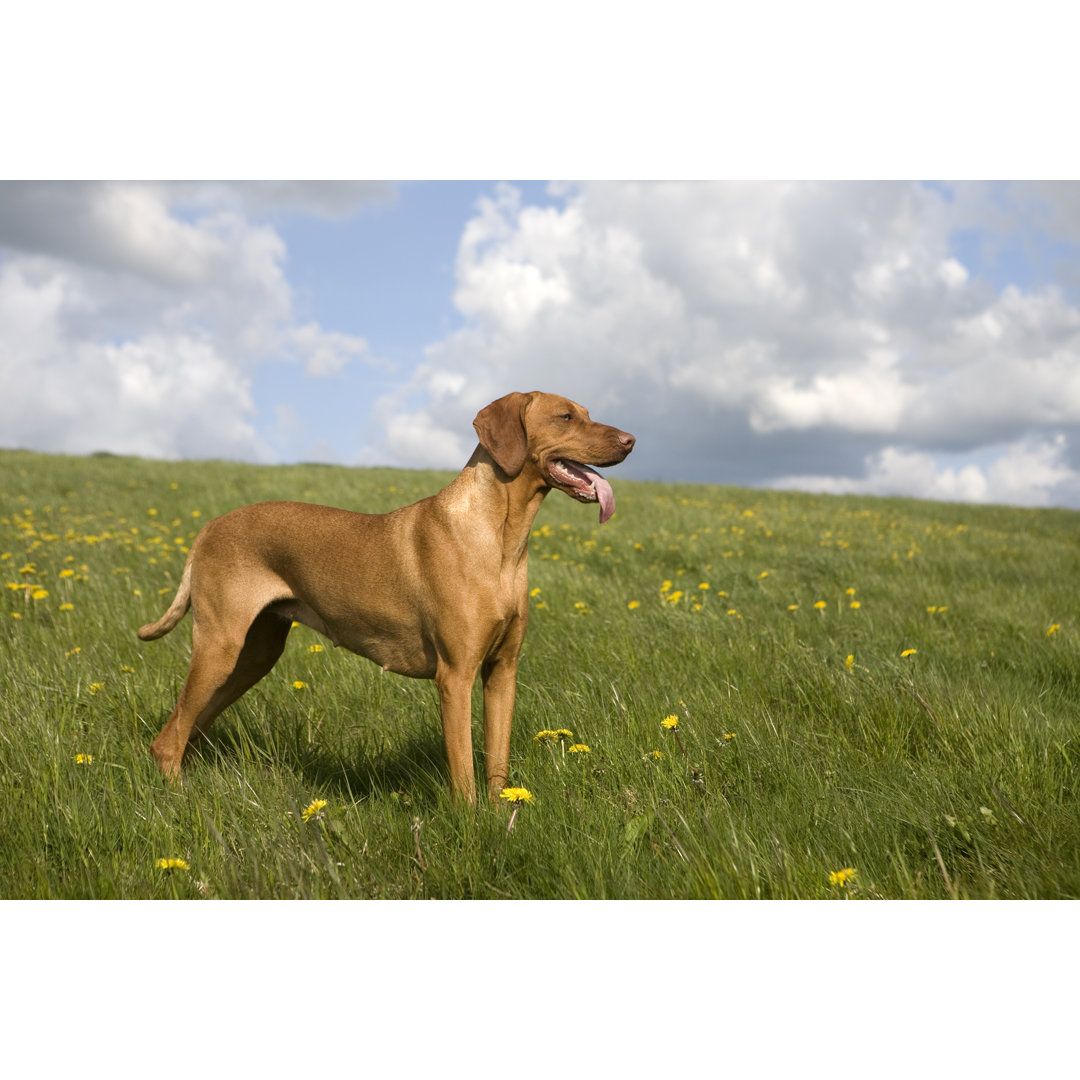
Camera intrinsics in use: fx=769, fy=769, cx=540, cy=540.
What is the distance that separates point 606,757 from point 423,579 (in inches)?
44.5

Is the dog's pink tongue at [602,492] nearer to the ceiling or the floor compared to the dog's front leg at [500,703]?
nearer to the ceiling

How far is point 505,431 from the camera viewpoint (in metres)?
3.21

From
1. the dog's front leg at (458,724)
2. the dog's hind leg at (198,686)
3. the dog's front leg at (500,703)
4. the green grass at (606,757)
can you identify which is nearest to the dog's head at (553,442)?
the dog's front leg at (500,703)

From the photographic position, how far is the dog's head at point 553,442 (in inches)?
126

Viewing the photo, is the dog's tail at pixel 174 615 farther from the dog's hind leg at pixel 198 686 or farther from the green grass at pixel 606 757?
the green grass at pixel 606 757

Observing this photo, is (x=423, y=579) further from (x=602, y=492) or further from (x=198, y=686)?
(x=198, y=686)

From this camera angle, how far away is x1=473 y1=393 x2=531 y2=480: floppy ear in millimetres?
3172

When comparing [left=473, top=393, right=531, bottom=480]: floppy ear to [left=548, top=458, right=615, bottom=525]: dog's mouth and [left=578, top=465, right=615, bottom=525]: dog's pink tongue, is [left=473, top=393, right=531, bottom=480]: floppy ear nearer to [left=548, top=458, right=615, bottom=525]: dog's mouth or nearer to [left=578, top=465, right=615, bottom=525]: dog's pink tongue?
[left=548, top=458, right=615, bottom=525]: dog's mouth

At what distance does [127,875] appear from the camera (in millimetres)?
2668

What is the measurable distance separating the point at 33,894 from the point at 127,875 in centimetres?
28

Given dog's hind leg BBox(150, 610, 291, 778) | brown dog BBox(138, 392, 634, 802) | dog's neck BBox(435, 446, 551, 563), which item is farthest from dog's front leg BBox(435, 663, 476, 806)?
dog's hind leg BBox(150, 610, 291, 778)

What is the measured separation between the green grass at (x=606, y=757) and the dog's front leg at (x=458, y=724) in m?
0.19

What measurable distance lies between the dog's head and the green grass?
3.97 feet

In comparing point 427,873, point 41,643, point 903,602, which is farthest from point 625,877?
point 903,602
